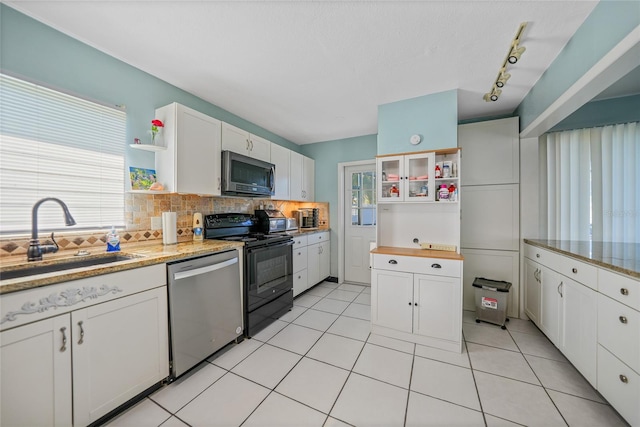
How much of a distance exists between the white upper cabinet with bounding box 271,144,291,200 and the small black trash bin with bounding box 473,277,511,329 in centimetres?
279

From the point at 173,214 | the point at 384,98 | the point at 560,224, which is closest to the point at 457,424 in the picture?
the point at 560,224

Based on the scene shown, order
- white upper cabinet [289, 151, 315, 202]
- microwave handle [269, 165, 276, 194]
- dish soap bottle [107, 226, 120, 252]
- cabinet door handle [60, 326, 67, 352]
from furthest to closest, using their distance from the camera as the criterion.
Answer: white upper cabinet [289, 151, 315, 202], microwave handle [269, 165, 276, 194], dish soap bottle [107, 226, 120, 252], cabinet door handle [60, 326, 67, 352]

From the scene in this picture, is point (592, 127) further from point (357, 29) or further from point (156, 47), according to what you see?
point (156, 47)

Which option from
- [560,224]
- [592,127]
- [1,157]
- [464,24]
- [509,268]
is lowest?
[509,268]

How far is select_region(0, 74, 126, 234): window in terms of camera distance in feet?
4.86

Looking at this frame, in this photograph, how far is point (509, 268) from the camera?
9.08 ft

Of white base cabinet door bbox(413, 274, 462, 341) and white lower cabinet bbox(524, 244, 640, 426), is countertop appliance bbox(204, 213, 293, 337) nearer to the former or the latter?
white base cabinet door bbox(413, 274, 462, 341)

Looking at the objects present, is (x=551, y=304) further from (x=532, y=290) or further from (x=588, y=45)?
A: (x=588, y=45)

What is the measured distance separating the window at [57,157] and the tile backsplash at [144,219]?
0.06m

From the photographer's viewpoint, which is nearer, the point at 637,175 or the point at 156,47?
the point at 156,47

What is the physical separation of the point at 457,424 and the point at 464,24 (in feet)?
8.41

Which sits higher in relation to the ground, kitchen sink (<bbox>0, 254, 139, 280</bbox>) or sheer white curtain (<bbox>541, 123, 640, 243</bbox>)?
sheer white curtain (<bbox>541, 123, 640, 243</bbox>)

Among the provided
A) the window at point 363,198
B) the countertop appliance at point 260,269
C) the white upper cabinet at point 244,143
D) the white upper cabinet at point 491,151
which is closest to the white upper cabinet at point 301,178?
the white upper cabinet at point 244,143

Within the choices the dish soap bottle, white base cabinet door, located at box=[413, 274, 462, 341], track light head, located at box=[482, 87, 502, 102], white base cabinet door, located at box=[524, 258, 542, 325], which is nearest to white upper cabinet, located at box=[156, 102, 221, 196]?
the dish soap bottle
